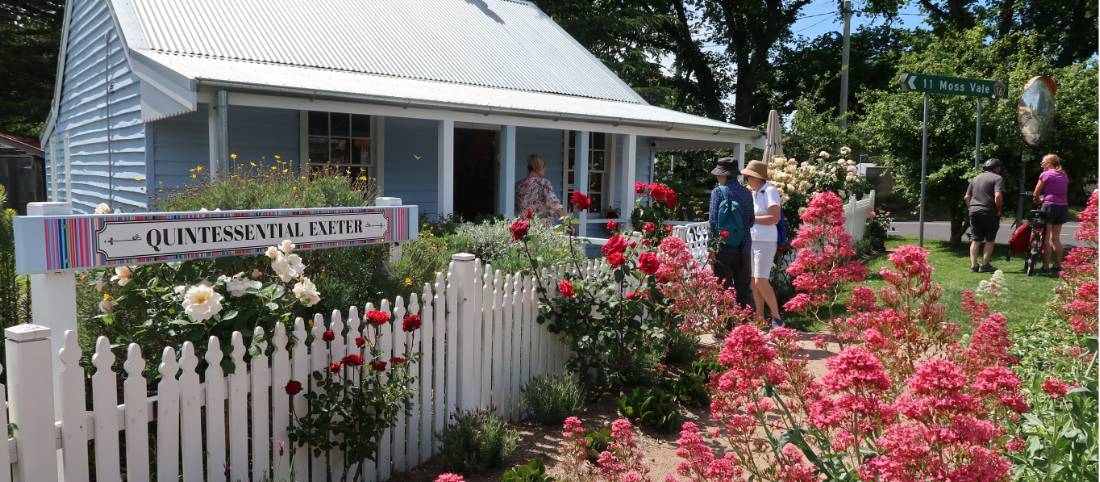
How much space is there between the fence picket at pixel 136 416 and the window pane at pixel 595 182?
11.3 meters

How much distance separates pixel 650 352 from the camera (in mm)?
5113

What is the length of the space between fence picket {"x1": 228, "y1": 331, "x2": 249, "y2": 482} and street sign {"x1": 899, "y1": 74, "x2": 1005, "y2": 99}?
248 inches

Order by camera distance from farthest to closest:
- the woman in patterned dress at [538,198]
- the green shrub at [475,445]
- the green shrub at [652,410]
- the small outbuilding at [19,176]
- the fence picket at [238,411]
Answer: the small outbuilding at [19,176] < the woman in patterned dress at [538,198] < the green shrub at [652,410] < the green shrub at [475,445] < the fence picket at [238,411]

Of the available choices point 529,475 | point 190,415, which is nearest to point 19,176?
point 190,415

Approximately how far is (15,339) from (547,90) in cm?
1067

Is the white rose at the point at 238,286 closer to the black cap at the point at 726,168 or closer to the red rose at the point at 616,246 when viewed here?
the red rose at the point at 616,246

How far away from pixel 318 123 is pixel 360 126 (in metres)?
0.62

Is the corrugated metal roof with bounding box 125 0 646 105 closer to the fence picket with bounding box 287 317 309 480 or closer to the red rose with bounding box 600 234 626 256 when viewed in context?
the red rose with bounding box 600 234 626 256

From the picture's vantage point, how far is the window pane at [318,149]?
9.88m

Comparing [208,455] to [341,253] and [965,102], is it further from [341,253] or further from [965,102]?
[965,102]

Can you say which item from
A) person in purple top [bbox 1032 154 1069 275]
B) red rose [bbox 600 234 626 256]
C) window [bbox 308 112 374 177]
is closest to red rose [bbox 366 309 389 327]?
red rose [bbox 600 234 626 256]

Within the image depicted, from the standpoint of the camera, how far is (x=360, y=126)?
10289 mm

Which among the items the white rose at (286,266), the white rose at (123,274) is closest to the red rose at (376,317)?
the white rose at (286,266)

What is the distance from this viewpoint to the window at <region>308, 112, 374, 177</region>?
986 cm
